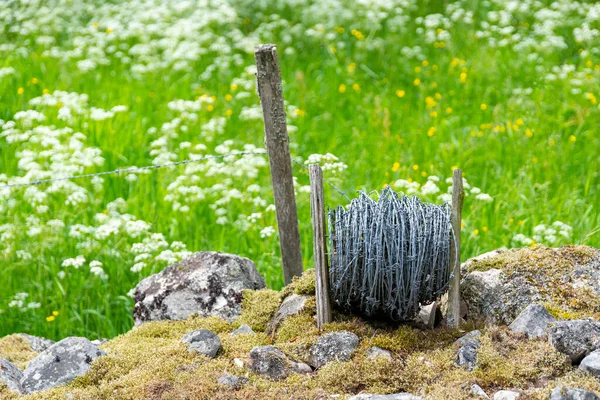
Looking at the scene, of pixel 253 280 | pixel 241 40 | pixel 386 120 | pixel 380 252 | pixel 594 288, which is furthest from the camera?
pixel 241 40

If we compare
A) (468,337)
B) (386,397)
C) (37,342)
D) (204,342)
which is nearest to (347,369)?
(386,397)

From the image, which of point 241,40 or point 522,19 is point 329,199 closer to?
point 241,40

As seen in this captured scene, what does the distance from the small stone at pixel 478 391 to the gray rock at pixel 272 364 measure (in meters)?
0.90

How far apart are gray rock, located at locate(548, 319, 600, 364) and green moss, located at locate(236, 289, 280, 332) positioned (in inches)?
74.0

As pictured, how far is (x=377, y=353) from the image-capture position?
14.8 feet

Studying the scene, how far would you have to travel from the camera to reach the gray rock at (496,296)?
4.96 meters

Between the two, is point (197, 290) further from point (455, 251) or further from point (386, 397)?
point (386, 397)

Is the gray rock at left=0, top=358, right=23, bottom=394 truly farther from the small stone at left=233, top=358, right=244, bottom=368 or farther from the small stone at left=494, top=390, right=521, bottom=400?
the small stone at left=494, top=390, right=521, bottom=400

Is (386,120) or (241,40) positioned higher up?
(241,40)

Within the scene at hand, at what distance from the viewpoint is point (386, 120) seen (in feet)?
30.6

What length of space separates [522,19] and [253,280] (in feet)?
25.5

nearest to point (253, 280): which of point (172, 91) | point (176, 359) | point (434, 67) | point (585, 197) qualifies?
point (176, 359)

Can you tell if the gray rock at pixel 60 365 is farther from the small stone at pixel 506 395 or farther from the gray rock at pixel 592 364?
the gray rock at pixel 592 364

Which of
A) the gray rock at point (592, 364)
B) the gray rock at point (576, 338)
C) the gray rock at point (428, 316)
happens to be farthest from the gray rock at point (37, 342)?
the gray rock at point (592, 364)
